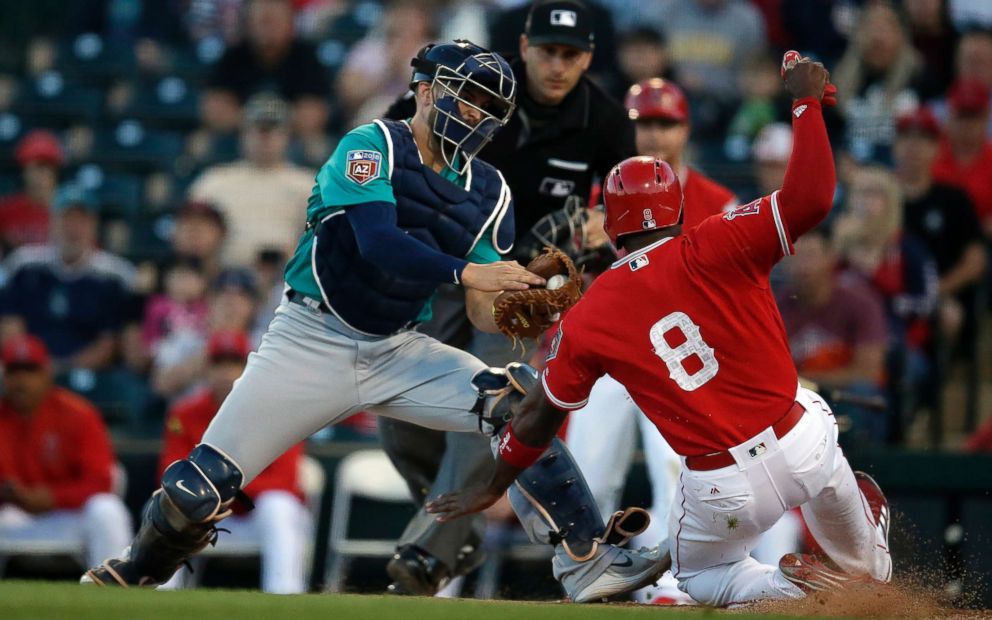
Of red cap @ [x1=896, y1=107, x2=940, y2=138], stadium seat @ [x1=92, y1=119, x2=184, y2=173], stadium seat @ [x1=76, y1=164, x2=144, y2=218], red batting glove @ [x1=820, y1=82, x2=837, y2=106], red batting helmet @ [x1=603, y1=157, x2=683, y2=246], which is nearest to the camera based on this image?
red batting glove @ [x1=820, y1=82, x2=837, y2=106]

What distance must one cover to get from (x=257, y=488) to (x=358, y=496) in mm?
743

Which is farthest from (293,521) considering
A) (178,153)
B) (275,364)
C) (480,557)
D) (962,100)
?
(962,100)

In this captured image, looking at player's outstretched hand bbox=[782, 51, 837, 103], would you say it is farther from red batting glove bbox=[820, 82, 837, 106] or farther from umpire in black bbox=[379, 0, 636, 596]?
umpire in black bbox=[379, 0, 636, 596]

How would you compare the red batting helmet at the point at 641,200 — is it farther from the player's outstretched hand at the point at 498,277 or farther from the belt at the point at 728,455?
the belt at the point at 728,455

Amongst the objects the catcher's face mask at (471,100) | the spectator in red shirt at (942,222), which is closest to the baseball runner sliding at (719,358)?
the catcher's face mask at (471,100)

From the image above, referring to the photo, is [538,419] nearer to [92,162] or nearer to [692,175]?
[692,175]

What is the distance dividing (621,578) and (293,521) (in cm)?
342

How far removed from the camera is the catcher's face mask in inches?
235

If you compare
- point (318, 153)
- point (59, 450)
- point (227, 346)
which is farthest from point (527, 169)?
point (318, 153)

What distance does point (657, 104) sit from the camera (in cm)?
775

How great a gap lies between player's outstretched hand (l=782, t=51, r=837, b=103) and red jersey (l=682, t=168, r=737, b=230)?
194cm

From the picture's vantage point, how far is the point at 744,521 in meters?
5.62

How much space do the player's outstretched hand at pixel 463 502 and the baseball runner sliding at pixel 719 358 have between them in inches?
8.2

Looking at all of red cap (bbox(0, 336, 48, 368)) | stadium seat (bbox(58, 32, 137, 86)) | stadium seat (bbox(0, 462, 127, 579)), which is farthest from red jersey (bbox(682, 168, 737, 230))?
stadium seat (bbox(58, 32, 137, 86))
